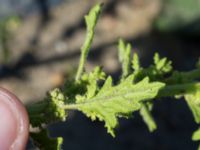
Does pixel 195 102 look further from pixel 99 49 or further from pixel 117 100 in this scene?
pixel 99 49

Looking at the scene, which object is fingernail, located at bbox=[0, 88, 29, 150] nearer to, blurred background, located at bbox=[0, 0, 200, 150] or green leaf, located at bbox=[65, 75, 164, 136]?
green leaf, located at bbox=[65, 75, 164, 136]

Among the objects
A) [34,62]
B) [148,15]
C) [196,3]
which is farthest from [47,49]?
[196,3]

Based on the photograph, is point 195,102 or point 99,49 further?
point 99,49

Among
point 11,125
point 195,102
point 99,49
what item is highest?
point 99,49

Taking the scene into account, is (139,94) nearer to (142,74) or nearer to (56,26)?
(142,74)

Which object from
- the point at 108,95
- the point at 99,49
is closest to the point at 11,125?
the point at 108,95

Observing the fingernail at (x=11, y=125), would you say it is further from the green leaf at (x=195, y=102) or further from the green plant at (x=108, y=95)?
the green leaf at (x=195, y=102)
